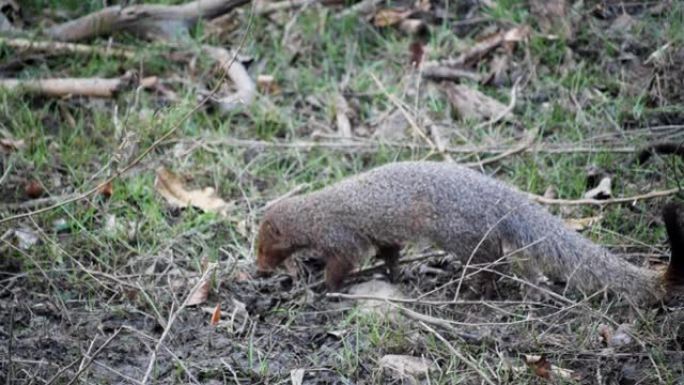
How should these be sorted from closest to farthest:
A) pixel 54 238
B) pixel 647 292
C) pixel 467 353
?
pixel 467 353 → pixel 647 292 → pixel 54 238

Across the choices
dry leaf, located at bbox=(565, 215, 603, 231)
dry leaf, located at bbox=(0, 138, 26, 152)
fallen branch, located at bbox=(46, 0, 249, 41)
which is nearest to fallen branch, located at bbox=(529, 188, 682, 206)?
dry leaf, located at bbox=(565, 215, 603, 231)

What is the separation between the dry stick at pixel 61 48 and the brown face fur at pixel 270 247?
7.00 ft

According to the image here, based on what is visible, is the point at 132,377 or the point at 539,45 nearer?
the point at 132,377

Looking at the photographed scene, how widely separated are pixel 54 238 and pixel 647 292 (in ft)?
8.95

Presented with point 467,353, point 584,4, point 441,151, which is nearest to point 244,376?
point 467,353

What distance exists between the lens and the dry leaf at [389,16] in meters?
7.13

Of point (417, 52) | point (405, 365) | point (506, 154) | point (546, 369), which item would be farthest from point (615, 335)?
point (417, 52)

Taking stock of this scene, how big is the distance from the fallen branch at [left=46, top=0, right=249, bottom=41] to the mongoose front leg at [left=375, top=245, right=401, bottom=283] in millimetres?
2406

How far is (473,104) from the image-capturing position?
21.2ft

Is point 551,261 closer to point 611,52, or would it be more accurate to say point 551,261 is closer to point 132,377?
point 132,377

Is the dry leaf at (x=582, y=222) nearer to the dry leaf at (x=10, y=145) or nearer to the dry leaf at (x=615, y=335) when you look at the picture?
the dry leaf at (x=615, y=335)

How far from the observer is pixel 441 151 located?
5.90 meters

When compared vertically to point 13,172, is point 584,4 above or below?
above

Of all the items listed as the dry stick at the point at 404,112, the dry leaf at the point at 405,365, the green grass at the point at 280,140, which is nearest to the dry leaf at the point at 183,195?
the green grass at the point at 280,140
